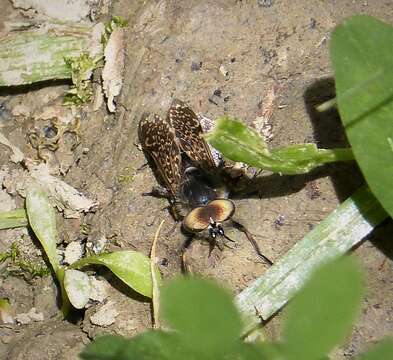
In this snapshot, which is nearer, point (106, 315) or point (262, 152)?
point (262, 152)

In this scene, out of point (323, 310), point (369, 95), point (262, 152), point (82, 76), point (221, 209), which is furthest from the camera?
point (82, 76)

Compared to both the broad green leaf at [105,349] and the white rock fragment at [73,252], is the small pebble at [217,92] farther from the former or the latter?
the broad green leaf at [105,349]

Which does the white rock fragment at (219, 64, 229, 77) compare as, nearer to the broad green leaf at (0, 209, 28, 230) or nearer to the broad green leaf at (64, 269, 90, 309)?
the broad green leaf at (64, 269, 90, 309)

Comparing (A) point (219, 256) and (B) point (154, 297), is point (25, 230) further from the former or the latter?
(A) point (219, 256)

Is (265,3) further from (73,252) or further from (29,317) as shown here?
(29,317)

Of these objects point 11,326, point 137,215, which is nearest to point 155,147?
point 137,215

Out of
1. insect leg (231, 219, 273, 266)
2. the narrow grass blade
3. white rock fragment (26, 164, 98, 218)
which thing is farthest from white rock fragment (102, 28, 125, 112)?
the narrow grass blade

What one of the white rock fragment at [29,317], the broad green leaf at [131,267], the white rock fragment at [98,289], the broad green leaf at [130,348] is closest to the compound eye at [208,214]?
the broad green leaf at [131,267]

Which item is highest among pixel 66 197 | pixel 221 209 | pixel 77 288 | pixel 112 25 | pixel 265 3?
pixel 265 3

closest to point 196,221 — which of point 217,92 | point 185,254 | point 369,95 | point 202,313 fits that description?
point 185,254
